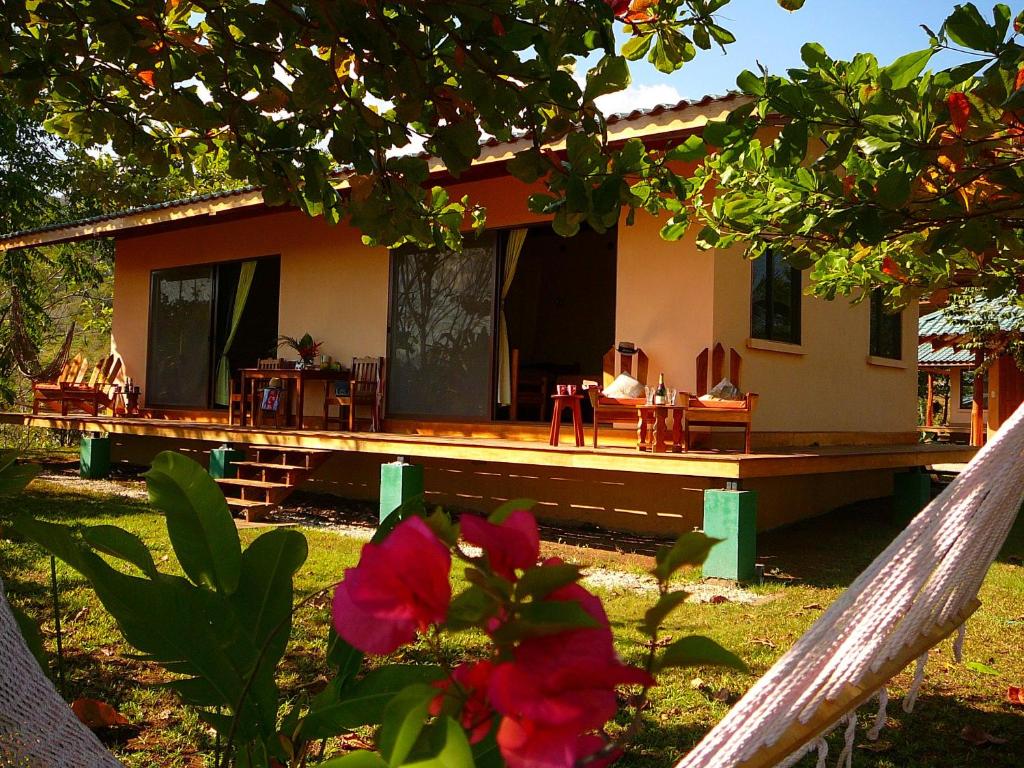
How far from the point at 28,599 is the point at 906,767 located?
3.78 metres

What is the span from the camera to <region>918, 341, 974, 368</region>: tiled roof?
1744 centimetres

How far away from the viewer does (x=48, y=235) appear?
430 inches

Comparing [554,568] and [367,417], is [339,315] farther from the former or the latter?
[554,568]

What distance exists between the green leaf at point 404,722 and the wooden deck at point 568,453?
5164 mm

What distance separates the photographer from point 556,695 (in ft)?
1.51

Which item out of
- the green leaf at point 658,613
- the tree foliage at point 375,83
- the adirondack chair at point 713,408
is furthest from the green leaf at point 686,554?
the adirondack chair at point 713,408

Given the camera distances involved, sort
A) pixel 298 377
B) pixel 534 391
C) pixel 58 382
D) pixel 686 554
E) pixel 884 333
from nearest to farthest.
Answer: pixel 686 554, pixel 298 377, pixel 884 333, pixel 534 391, pixel 58 382

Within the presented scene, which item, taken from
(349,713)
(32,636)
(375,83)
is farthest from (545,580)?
(375,83)

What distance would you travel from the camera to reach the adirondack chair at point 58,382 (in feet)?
35.0

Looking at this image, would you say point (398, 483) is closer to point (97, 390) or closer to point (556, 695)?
point (97, 390)

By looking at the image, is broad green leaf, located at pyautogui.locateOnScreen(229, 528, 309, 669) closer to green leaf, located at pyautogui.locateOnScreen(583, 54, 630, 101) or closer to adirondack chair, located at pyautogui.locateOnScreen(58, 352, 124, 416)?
green leaf, located at pyautogui.locateOnScreen(583, 54, 630, 101)

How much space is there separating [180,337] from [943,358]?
1517 centimetres

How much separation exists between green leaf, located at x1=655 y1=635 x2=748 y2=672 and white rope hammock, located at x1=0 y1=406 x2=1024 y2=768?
0.26 m

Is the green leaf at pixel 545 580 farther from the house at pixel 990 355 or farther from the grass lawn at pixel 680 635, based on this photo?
the house at pixel 990 355
